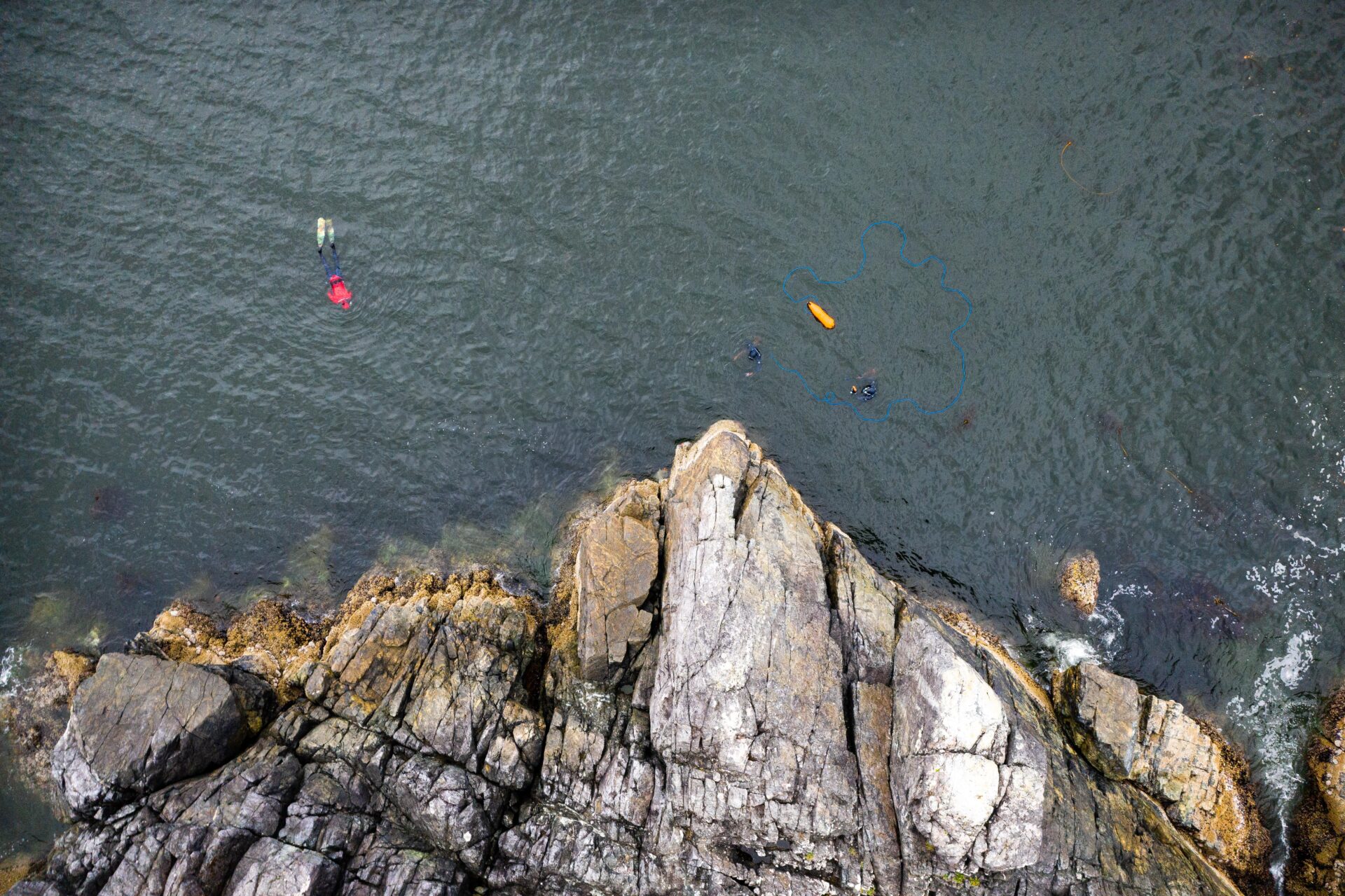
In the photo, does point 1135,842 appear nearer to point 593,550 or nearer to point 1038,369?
point 1038,369

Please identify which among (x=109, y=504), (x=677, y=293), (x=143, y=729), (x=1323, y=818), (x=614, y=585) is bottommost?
(x=143, y=729)

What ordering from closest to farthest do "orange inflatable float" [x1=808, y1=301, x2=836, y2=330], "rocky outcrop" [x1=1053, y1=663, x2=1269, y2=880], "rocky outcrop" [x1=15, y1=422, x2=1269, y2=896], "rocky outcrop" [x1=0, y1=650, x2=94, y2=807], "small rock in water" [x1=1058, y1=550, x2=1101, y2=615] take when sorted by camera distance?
1. "rocky outcrop" [x1=15, y1=422, x2=1269, y2=896]
2. "rocky outcrop" [x1=1053, y1=663, x2=1269, y2=880]
3. "rocky outcrop" [x1=0, y1=650, x2=94, y2=807]
4. "small rock in water" [x1=1058, y1=550, x2=1101, y2=615]
5. "orange inflatable float" [x1=808, y1=301, x2=836, y2=330]

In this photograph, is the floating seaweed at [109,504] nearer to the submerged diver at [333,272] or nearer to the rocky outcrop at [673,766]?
the rocky outcrop at [673,766]

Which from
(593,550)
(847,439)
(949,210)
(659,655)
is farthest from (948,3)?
(659,655)

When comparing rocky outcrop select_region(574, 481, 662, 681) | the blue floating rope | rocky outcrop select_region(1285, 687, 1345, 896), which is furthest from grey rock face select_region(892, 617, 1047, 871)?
rocky outcrop select_region(1285, 687, 1345, 896)

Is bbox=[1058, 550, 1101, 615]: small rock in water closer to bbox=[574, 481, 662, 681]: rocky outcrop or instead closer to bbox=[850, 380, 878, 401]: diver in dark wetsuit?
bbox=[850, 380, 878, 401]: diver in dark wetsuit

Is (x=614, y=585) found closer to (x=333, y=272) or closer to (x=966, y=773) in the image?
(x=966, y=773)

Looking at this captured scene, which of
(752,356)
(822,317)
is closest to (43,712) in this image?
(752,356)
